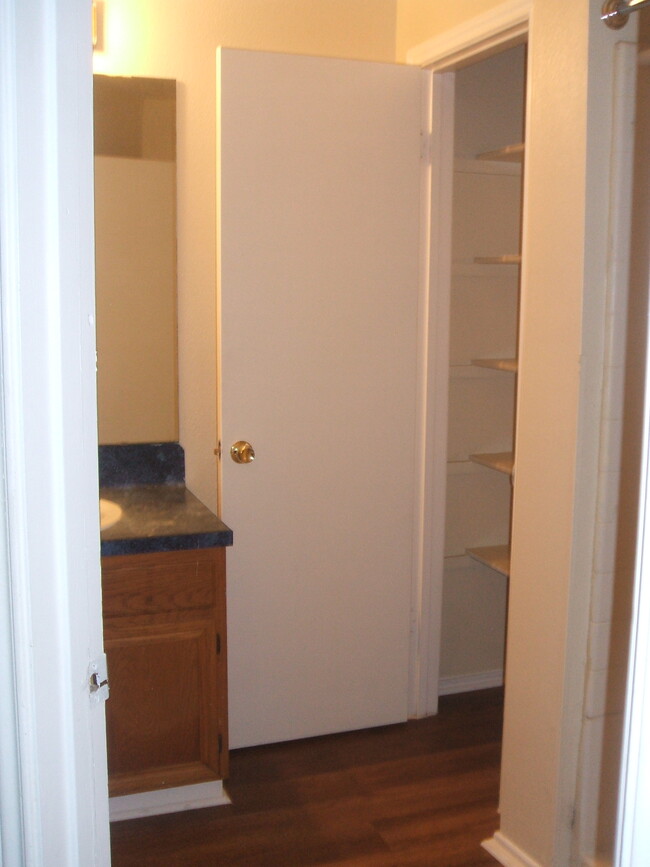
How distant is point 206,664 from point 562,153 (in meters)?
1.50

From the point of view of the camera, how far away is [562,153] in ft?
6.48

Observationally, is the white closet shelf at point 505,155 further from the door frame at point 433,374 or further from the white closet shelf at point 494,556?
the white closet shelf at point 494,556

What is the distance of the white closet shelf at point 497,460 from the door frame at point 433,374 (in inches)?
5.8

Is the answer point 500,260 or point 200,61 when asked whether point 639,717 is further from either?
point 200,61

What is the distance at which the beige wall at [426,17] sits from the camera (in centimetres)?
246

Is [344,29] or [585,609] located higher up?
[344,29]

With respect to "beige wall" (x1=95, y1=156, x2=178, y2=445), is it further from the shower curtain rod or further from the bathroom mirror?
the shower curtain rod

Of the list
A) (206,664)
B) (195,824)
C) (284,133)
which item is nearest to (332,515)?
(206,664)

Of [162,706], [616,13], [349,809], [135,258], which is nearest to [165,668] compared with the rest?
[162,706]

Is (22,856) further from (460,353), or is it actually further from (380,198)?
(460,353)

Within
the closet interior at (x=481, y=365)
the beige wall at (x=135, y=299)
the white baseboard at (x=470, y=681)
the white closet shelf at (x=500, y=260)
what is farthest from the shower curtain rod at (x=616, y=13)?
the white baseboard at (x=470, y=681)

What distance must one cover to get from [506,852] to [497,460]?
1.24 meters

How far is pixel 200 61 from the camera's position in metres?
2.66

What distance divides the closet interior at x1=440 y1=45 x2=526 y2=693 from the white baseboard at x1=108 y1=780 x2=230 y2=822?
1.04 metres
